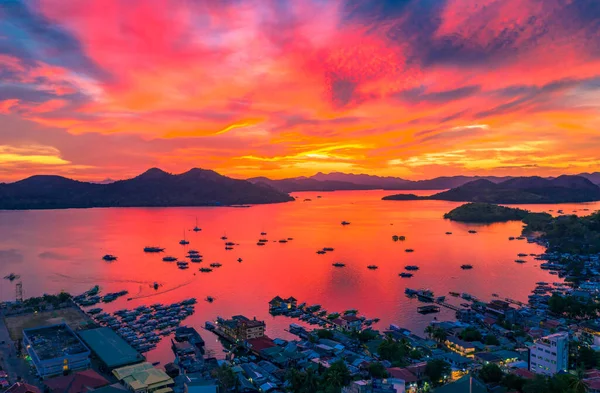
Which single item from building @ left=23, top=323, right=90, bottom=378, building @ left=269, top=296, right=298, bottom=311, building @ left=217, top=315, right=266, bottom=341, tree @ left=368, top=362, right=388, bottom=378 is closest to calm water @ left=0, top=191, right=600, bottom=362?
building @ left=269, top=296, right=298, bottom=311

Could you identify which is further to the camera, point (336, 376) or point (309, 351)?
point (309, 351)

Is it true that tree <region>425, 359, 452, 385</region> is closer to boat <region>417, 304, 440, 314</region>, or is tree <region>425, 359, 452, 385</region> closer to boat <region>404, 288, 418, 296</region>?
boat <region>417, 304, 440, 314</region>

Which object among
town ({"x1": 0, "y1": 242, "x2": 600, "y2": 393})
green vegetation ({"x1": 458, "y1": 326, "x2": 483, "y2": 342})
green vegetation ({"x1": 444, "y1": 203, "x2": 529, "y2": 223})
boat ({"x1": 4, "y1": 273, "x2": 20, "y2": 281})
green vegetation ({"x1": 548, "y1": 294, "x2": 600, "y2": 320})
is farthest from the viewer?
green vegetation ({"x1": 444, "y1": 203, "x2": 529, "y2": 223})

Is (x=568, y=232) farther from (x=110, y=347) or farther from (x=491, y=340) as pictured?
(x=110, y=347)

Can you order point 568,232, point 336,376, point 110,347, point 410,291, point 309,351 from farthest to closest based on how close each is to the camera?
point 568,232 → point 410,291 → point 110,347 → point 309,351 → point 336,376

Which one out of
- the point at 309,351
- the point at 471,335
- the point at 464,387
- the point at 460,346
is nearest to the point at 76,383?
the point at 309,351

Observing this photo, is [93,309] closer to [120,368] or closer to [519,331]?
[120,368]

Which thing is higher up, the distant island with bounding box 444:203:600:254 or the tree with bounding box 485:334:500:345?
the distant island with bounding box 444:203:600:254
